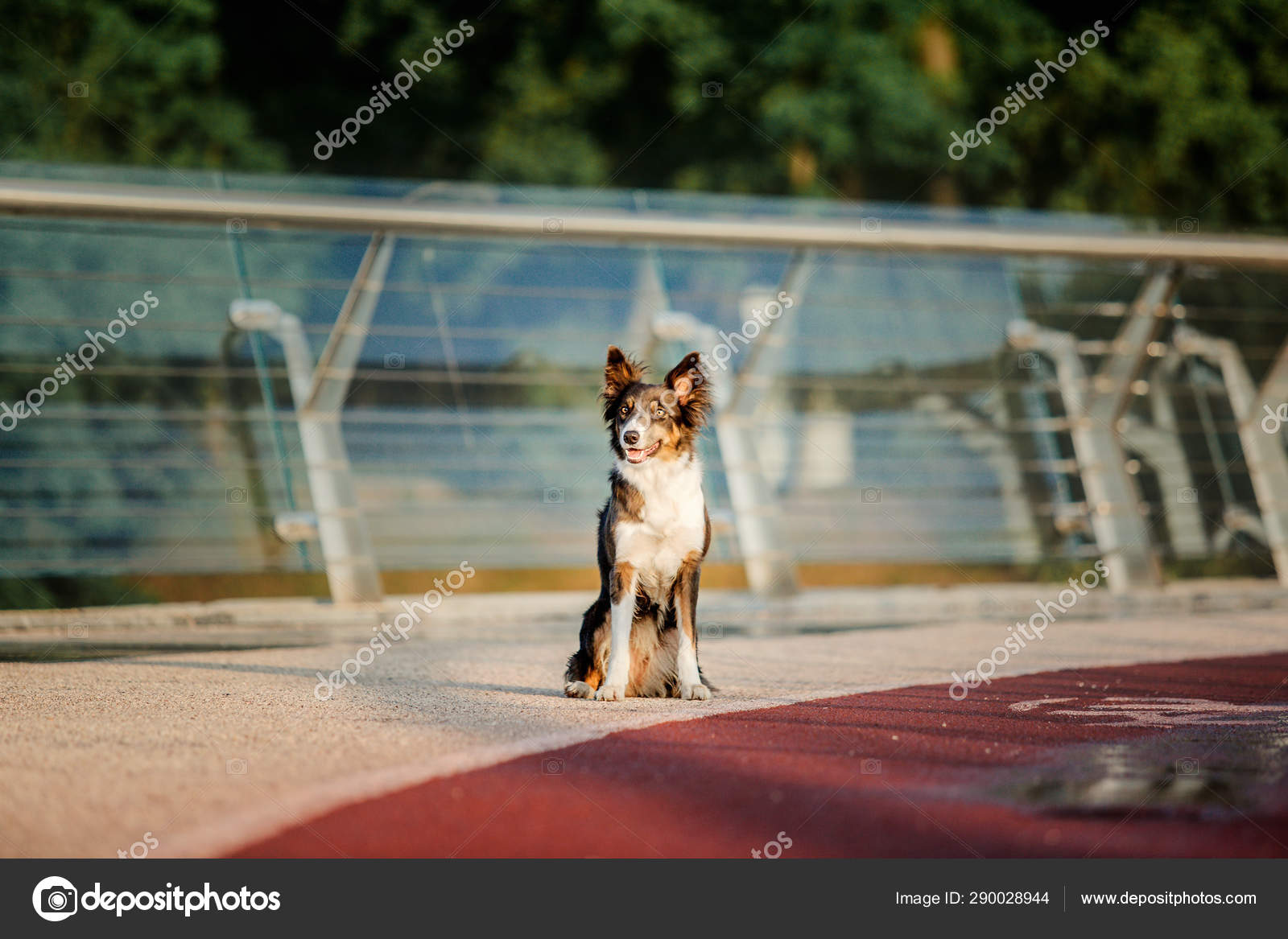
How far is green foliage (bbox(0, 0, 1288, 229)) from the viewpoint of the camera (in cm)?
1759

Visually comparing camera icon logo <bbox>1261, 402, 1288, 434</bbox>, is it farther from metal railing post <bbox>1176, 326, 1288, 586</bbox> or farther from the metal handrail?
the metal handrail

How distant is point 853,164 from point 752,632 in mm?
12553

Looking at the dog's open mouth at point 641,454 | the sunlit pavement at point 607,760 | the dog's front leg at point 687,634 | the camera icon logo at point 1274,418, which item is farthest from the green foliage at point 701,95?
the dog's front leg at point 687,634

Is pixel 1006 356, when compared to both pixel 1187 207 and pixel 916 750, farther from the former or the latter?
pixel 1187 207

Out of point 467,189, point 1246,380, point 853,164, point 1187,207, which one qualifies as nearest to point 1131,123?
point 1187,207

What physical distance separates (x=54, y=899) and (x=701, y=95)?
699 inches

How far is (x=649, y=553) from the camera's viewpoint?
490 cm

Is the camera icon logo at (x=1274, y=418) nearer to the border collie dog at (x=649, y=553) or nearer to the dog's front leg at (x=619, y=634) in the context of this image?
the border collie dog at (x=649, y=553)

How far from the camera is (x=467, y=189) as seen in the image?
8453 millimetres

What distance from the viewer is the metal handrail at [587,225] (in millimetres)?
7355

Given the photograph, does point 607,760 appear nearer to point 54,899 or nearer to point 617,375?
point 54,899

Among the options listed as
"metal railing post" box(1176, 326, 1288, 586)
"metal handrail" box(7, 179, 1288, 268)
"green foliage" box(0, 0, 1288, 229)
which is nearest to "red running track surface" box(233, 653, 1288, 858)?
"metal handrail" box(7, 179, 1288, 268)

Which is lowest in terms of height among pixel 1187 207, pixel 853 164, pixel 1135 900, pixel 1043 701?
pixel 1135 900

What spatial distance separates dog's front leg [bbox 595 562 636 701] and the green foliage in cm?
1409
